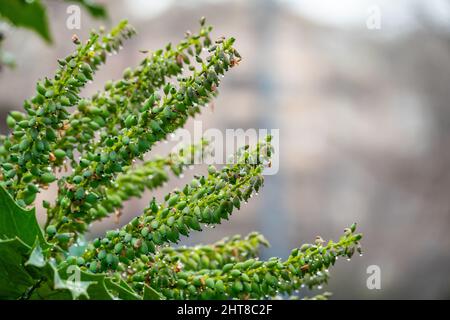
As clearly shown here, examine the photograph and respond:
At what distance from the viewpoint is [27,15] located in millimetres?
532

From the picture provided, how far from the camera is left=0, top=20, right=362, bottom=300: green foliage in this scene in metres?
0.58

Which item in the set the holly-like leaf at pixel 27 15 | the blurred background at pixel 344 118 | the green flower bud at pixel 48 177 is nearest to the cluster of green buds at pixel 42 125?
the green flower bud at pixel 48 177

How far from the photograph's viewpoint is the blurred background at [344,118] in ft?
24.1

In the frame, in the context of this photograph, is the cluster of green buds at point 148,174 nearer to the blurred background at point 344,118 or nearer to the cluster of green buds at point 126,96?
the cluster of green buds at point 126,96

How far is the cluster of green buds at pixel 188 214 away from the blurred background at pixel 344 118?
243 inches

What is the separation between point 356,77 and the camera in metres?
8.49

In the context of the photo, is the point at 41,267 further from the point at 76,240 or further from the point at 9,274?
the point at 76,240

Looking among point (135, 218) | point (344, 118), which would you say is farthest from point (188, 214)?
point (344, 118)

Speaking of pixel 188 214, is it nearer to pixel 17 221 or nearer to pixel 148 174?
pixel 17 221

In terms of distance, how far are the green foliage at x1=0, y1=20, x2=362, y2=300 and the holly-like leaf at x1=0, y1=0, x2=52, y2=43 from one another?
0.37ft

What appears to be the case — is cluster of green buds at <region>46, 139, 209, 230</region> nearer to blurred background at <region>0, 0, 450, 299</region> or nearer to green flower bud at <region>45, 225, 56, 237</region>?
green flower bud at <region>45, 225, 56, 237</region>

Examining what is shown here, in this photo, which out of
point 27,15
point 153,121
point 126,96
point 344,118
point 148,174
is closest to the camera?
point 27,15

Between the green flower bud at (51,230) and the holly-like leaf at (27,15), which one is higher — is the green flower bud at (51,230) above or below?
below

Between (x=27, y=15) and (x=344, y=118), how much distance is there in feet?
25.9
